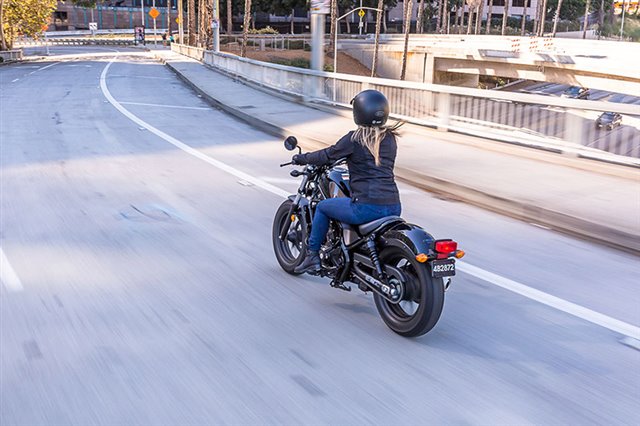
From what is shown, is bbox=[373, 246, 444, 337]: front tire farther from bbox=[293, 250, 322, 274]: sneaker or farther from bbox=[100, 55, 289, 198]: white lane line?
bbox=[100, 55, 289, 198]: white lane line

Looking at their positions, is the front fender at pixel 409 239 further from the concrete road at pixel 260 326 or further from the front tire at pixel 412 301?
the concrete road at pixel 260 326

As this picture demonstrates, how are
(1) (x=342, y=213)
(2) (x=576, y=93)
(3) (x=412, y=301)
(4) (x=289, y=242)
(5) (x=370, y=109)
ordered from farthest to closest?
(2) (x=576, y=93)
(4) (x=289, y=242)
(1) (x=342, y=213)
(5) (x=370, y=109)
(3) (x=412, y=301)

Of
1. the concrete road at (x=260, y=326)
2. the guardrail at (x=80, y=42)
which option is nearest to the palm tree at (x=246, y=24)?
the concrete road at (x=260, y=326)

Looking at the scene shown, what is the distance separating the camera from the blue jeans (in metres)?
A: 5.29

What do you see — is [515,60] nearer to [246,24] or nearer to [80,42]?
[246,24]

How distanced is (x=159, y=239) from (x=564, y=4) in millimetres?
135849

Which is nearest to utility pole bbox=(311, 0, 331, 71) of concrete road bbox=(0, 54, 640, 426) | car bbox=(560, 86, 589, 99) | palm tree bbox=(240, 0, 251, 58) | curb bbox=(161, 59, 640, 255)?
curb bbox=(161, 59, 640, 255)

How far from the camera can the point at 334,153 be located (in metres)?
5.43

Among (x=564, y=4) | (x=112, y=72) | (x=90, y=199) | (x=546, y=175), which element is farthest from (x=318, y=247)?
(x=564, y=4)

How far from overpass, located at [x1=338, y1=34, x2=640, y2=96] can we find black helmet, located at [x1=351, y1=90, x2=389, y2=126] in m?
50.6

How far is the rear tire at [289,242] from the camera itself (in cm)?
628

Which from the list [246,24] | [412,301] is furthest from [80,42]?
[412,301]

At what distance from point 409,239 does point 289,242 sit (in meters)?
1.93

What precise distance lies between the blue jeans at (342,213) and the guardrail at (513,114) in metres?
6.54
